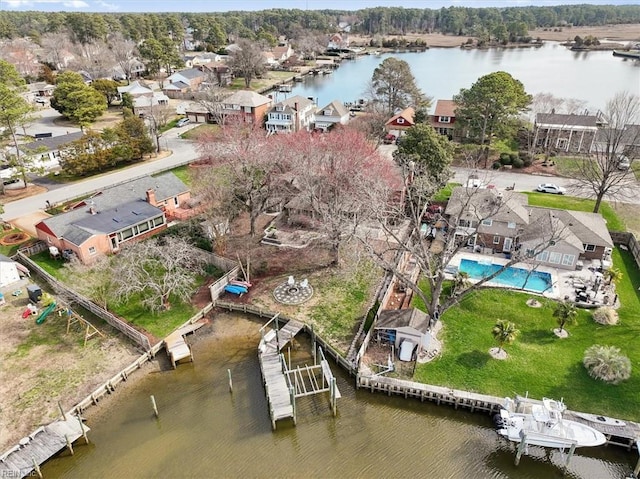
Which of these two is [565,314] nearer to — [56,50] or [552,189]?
[552,189]

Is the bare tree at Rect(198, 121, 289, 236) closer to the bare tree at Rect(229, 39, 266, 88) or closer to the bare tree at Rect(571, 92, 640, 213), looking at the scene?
the bare tree at Rect(571, 92, 640, 213)

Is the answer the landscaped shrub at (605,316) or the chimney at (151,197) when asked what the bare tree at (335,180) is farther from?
the landscaped shrub at (605,316)

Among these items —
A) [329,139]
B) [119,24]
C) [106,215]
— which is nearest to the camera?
[106,215]

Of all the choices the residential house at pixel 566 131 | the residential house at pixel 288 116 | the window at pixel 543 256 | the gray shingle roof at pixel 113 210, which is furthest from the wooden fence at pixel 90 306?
the residential house at pixel 566 131

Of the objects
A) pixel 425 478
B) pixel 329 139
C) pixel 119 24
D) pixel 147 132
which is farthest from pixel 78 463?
pixel 119 24

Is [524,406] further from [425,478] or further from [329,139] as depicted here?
[329,139]

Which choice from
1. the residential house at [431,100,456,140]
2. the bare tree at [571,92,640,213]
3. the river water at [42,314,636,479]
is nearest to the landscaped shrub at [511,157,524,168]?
the bare tree at [571,92,640,213]

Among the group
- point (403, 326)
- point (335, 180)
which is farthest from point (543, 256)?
point (335, 180)
